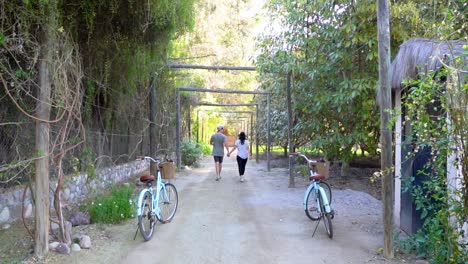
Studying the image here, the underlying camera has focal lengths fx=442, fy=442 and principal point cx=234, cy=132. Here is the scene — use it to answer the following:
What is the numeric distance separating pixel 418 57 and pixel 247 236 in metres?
3.18

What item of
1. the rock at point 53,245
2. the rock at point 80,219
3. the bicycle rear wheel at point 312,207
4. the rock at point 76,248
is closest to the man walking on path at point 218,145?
the bicycle rear wheel at point 312,207

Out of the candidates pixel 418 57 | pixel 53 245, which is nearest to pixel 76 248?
pixel 53 245

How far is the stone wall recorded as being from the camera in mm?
5996

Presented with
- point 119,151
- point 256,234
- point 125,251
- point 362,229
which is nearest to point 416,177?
point 362,229

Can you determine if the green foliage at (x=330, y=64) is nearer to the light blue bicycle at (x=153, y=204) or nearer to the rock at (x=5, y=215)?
the light blue bicycle at (x=153, y=204)

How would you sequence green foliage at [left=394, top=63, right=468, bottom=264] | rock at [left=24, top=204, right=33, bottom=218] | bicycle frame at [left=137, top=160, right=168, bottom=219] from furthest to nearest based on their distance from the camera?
rock at [left=24, top=204, right=33, bottom=218]
bicycle frame at [left=137, top=160, right=168, bottom=219]
green foliage at [left=394, top=63, right=468, bottom=264]

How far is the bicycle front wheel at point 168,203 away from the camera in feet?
22.7

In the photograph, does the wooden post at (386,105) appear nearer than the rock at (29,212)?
Yes

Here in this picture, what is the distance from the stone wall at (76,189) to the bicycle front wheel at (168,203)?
1.68 meters

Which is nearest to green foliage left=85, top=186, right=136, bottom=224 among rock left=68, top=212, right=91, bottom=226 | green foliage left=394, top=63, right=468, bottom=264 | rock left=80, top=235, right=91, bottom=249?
rock left=68, top=212, right=91, bottom=226

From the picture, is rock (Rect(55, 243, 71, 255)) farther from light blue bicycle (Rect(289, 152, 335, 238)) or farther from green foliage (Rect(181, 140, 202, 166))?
green foliage (Rect(181, 140, 202, 166))

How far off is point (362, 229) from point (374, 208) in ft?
5.85

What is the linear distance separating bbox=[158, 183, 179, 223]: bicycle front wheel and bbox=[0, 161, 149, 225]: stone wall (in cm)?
A: 168

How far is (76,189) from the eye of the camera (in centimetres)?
808
